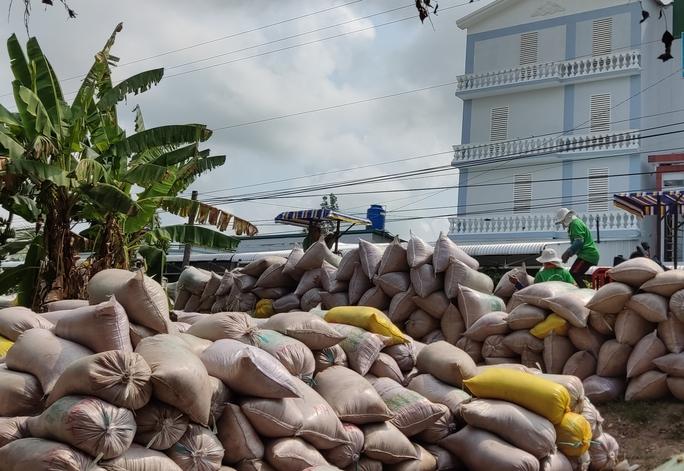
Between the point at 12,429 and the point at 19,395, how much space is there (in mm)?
266

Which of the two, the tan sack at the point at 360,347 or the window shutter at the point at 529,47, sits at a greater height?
the window shutter at the point at 529,47

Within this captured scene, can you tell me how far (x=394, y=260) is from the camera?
7090mm

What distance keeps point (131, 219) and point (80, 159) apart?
35.7 inches

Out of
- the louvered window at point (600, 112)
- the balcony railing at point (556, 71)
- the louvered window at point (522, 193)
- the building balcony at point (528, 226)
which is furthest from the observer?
the louvered window at point (522, 193)

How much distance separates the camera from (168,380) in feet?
10.7

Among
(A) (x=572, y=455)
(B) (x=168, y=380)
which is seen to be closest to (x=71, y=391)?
(B) (x=168, y=380)

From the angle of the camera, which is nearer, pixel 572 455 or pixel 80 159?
pixel 572 455

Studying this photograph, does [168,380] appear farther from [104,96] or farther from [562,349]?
[104,96]

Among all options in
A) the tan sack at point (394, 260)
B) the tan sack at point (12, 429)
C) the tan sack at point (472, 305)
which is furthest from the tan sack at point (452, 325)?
the tan sack at point (12, 429)

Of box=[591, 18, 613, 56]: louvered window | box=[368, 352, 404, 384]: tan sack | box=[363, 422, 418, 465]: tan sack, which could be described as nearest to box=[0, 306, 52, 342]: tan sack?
box=[363, 422, 418, 465]: tan sack

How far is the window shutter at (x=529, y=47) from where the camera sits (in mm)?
23938

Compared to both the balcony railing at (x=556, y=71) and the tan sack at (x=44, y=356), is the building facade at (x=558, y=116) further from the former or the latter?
the tan sack at (x=44, y=356)

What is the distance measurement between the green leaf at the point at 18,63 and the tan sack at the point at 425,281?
18.1 ft

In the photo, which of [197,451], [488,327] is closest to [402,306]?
[488,327]
